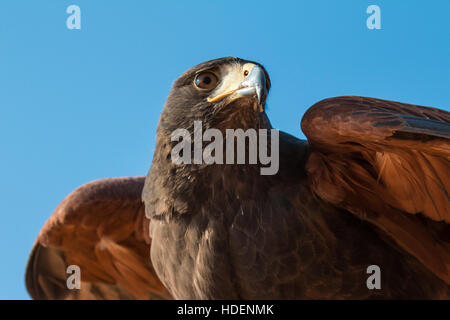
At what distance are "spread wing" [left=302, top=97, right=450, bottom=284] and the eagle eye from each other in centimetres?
79

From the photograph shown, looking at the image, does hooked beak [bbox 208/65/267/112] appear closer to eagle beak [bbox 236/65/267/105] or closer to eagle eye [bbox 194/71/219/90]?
eagle beak [bbox 236/65/267/105]

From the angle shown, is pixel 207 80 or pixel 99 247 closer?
pixel 207 80

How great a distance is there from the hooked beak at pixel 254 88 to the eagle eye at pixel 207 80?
25 centimetres

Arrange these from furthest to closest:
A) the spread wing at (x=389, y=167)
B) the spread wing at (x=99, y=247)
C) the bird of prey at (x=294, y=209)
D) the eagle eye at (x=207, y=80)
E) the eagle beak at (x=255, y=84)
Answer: the spread wing at (x=99, y=247)
the eagle eye at (x=207, y=80)
the bird of prey at (x=294, y=209)
the eagle beak at (x=255, y=84)
the spread wing at (x=389, y=167)

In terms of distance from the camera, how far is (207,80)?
4430 mm

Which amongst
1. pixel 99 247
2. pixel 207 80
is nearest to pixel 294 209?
pixel 207 80

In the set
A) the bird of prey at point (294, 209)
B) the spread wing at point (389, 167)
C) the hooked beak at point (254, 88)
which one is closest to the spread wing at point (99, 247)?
the bird of prey at point (294, 209)

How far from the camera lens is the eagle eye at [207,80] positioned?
4410 mm

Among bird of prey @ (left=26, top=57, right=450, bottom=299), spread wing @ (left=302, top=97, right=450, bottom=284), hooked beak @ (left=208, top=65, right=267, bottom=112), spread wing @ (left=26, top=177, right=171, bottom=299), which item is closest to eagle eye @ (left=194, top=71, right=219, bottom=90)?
bird of prey @ (left=26, top=57, right=450, bottom=299)

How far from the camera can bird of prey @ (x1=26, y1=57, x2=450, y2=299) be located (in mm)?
4051

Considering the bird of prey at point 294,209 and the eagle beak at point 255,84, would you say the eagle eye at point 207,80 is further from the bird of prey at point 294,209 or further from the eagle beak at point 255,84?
the eagle beak at point 255,84

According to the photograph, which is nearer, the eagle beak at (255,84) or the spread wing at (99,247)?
the eagle beak at (255,84)

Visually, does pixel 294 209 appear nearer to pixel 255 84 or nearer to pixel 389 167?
pixel 389 167

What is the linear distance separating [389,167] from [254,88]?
112cm
